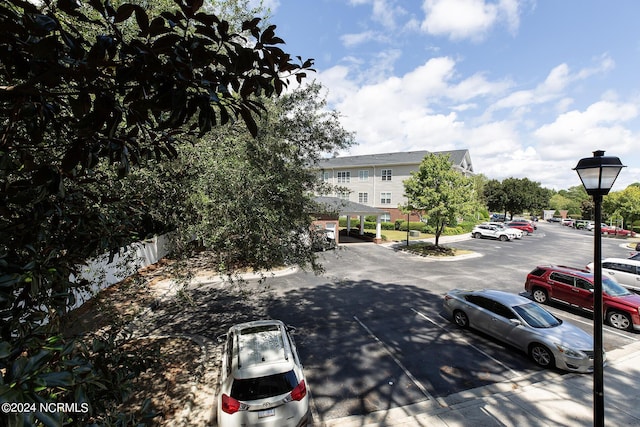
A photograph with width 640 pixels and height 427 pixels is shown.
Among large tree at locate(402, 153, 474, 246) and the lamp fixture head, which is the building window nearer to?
large tree at locate(402, 153, 474, 246)

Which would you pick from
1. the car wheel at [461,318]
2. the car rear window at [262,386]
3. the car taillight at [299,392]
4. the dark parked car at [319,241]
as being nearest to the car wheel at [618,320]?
the car wheel at [461,318]

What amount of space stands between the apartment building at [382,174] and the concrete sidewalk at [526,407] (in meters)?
35.0

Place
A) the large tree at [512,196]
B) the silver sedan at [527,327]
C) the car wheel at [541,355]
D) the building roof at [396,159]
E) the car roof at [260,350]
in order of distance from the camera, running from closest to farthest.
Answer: the car roof at [260,350] < the silver sedan at [527,327] < the car wheel at [541,355] < the building roof at [396,159] < the large tree at [512,196]

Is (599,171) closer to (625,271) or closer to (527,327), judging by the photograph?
(527,327)

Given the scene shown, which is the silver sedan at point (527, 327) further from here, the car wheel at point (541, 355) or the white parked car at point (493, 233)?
the white parked car at point (493, 233)

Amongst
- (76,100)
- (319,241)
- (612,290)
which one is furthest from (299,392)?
(612,290)

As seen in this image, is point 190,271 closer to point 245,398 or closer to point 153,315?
point 245,398

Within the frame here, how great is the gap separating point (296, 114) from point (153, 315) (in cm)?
846

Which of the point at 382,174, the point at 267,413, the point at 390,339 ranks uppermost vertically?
the point at 382,174

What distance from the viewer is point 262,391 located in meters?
5.07

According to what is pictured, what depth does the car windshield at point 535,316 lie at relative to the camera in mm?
8266

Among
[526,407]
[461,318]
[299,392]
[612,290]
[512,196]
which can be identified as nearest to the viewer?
[299,392]

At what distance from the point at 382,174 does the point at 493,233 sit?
16940 millimetres

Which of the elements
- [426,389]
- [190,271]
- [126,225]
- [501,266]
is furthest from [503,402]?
[501,266]
